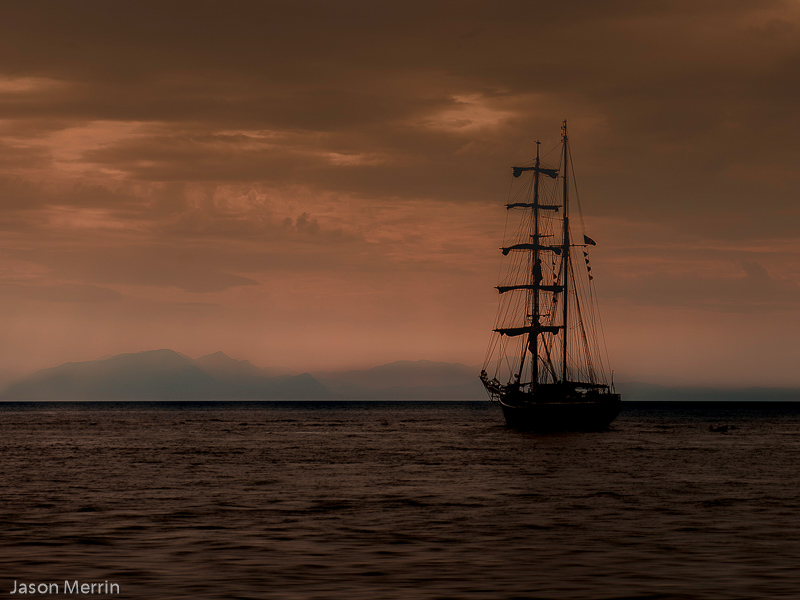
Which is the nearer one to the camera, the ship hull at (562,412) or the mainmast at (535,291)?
the ship hull at (562,412)

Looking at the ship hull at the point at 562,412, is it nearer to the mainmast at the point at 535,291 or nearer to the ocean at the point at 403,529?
the mainmast at the point at 535,291

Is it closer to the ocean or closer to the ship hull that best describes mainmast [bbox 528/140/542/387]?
the ship hull

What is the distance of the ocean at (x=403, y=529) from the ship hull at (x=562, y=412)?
33973mm

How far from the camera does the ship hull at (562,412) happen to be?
9638 centimetres

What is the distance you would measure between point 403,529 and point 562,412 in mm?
68372

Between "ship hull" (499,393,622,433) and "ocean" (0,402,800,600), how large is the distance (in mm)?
33973

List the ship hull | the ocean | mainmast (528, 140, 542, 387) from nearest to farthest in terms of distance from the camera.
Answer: the ocean < the ship hull < mainmast (528, 140, 542, 387)

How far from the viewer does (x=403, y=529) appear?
99.0 ft

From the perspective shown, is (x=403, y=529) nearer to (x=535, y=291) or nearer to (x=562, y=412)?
(x=562, y=412)

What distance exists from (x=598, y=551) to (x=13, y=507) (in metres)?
23.9

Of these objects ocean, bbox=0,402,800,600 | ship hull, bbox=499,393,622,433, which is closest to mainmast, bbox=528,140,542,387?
ship hull, bbox=499,393,622,433

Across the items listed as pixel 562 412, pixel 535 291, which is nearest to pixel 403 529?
pixel 562 412

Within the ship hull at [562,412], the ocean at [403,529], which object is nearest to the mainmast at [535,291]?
the ship hull at [562,412]

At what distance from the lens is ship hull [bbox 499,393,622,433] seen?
316 ft
